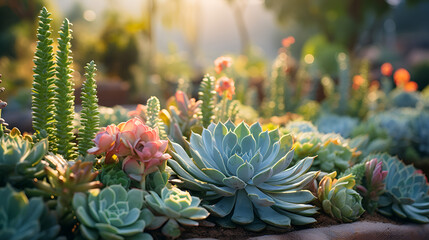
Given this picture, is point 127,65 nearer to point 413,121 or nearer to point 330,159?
point 413,121

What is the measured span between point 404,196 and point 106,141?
4.89ft

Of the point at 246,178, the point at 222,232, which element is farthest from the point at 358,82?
the point at 222,232

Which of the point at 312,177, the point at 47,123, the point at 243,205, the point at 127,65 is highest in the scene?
the point at 127,65

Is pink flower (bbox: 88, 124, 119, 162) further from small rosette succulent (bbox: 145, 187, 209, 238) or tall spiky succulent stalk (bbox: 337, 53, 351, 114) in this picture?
tall spiky succulent stalk (bbox: 337, 53, 351, 114)

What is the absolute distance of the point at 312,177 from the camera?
158 centimetres

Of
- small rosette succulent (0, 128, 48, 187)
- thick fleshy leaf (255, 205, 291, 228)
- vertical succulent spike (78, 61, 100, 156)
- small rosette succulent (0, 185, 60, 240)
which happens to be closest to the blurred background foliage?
vertical succulent spike (78, 61, 100, 156)

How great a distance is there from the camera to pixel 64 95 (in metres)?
1.63

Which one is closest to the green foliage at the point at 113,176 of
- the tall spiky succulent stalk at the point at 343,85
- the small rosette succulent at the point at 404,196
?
the small rosette succulent at the point at 404,196

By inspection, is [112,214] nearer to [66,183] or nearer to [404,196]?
[66,183]

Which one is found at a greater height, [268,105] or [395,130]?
[268,105]

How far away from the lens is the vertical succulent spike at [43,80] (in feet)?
5.17

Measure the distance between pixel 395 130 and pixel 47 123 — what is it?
311 centimetres

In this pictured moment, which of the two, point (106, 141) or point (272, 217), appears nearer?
point (106, 141)

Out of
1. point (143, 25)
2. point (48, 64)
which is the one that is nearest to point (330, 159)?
point (48, 64)
